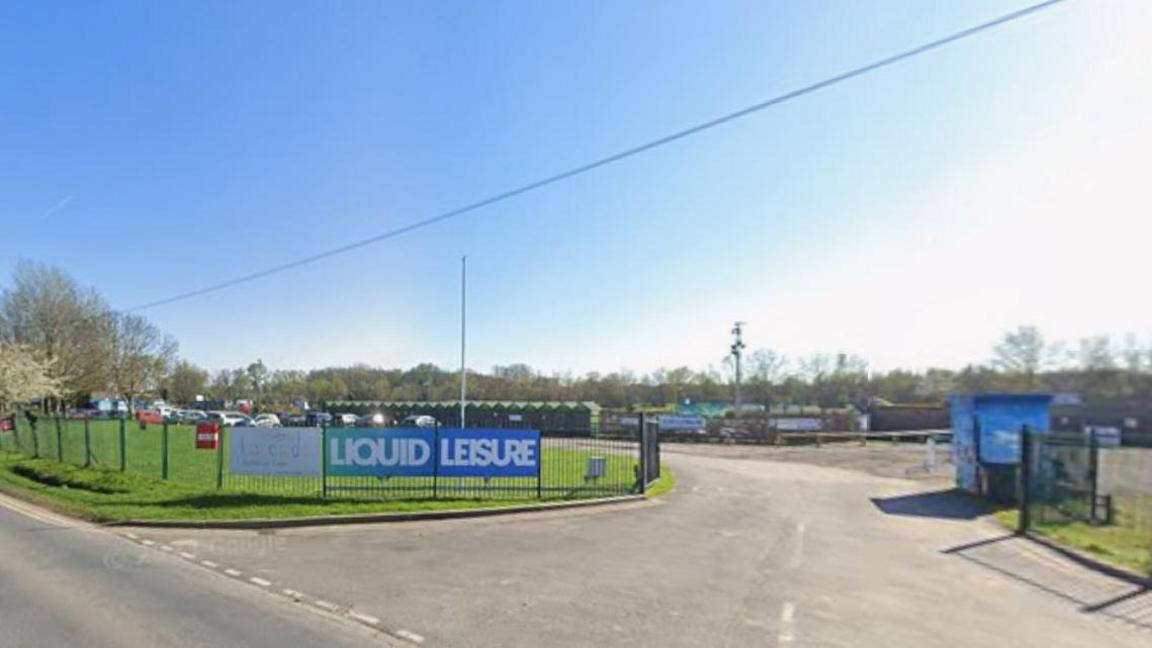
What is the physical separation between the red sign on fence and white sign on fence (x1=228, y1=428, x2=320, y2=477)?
2.28 metres

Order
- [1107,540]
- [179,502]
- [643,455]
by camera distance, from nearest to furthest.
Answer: [1107,540], [179,502], [643,455]

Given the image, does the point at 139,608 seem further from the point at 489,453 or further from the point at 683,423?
the point at 683,423

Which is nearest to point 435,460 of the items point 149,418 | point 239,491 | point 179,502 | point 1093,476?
point 239,491

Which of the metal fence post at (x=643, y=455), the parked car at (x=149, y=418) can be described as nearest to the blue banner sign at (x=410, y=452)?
the metal fence post at (x=643, y=455)

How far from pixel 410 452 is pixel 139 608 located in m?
9.49

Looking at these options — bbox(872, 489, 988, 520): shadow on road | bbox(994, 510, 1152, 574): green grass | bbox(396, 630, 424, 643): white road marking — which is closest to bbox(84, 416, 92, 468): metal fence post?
bbox(396, 630, 424, 643): white road marking

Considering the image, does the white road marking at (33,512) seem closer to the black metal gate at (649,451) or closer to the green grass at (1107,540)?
the black metal gate at (649,451)

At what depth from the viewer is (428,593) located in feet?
28.5

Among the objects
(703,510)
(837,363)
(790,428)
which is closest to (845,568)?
(703,510)

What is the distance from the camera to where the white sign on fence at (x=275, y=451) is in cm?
1722

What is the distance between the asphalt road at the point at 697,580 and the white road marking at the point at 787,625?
0.03m

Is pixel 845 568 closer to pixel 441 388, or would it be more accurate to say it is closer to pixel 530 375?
pixel 441 388

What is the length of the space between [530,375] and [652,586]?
150695mm

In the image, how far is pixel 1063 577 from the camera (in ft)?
35.7
